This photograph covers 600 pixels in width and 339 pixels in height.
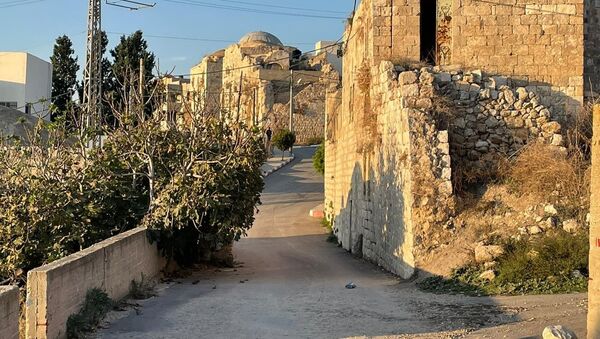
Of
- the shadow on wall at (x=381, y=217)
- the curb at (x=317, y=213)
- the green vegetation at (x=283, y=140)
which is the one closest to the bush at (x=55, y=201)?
the shadow on wall at (x=381, y=217)

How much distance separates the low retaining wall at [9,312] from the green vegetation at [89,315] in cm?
169

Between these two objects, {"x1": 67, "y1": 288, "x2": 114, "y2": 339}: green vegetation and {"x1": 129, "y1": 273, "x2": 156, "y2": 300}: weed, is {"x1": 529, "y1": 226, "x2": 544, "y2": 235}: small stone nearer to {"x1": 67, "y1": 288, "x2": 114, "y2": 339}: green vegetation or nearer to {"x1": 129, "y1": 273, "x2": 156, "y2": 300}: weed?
{"x1": 129, "y1": 273, "x2": 156, "y2": 300}: weed

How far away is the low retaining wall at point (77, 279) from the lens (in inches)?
261

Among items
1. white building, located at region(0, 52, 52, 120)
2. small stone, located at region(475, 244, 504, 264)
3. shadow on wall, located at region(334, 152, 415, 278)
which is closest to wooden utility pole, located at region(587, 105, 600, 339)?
small stone, located at region(475, 244, 504, 264)

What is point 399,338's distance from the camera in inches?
295

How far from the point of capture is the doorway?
1615 cm

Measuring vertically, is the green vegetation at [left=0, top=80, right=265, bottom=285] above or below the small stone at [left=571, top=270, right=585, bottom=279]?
above

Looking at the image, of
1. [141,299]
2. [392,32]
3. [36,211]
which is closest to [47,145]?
[36,211]

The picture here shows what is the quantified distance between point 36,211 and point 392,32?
9.05 meters

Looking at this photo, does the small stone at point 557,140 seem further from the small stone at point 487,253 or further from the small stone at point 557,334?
the small stone at point 557,334

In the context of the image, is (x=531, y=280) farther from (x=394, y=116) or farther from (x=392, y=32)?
(x=392, y=32)

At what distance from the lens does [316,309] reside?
9492 mm

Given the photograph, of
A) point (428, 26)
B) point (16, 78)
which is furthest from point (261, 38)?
point (428, 26)

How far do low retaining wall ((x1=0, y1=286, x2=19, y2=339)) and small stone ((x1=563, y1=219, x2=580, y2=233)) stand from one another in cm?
881
